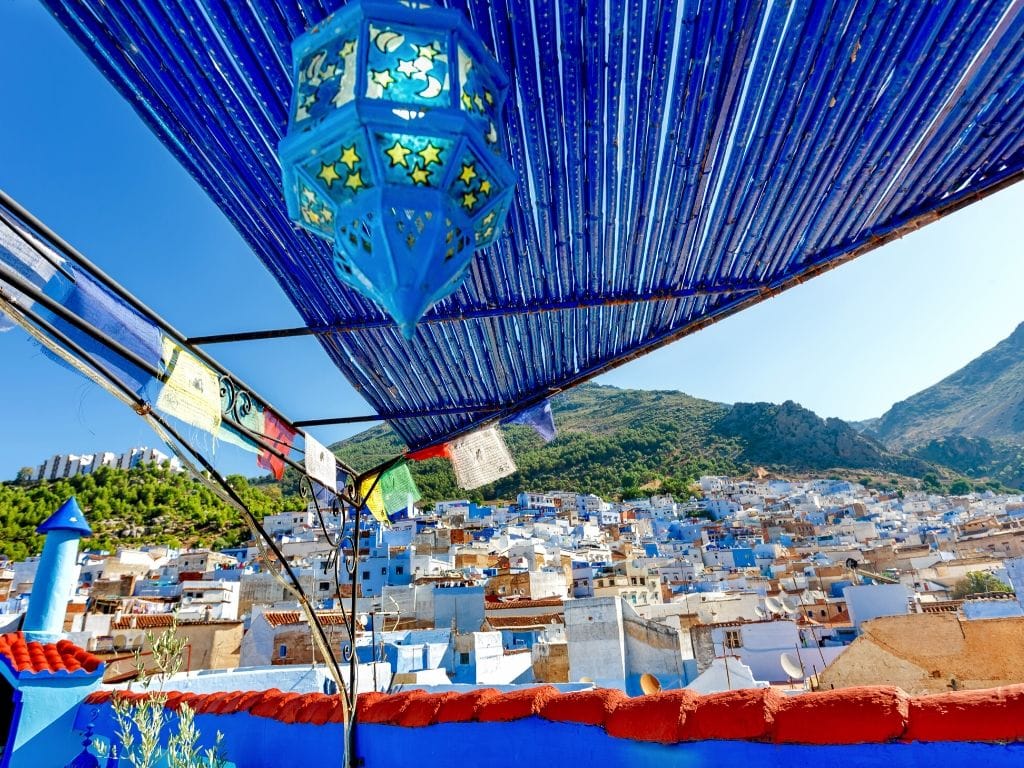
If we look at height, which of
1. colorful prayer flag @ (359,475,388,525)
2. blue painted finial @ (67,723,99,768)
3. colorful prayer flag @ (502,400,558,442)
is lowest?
blue painted finial @ (67,723,99,768)

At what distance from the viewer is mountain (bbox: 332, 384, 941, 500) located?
10319 centimetres

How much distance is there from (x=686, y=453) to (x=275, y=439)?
378 ft

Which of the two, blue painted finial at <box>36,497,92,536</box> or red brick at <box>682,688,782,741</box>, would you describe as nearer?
red brick at <box>682,688,782,741</box>

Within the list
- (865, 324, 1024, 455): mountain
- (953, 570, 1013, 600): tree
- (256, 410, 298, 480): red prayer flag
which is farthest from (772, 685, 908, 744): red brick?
(865, 324, 1024, 455): mountain

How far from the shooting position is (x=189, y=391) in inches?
121

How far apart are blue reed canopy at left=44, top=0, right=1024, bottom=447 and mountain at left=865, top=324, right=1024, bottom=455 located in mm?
152007

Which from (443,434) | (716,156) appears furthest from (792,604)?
(716,156)

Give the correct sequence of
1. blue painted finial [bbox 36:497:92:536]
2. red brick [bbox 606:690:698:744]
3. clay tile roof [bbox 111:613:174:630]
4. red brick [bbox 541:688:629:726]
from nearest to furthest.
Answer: red brick [bbox 606:690:698:744] → red brick [bbox 541:688:629:726] → blue painted finial [bbox 36:497:92:536] → clay tile roof [bbox 111:613:174:630]

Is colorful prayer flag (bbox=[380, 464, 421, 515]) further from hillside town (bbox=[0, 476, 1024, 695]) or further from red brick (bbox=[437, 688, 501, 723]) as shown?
red brick (bbox=[437, 688, 501, 723])

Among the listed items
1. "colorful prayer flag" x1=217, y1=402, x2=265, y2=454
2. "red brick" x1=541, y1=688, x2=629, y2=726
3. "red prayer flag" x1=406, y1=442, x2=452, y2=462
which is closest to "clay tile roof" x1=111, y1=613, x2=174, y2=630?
"red prayer flag" x1=406, y1=442, x2=452, y2=462

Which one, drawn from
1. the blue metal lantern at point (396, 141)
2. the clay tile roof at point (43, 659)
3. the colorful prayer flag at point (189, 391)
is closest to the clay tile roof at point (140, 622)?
the clay tile roof at point (43, 659)

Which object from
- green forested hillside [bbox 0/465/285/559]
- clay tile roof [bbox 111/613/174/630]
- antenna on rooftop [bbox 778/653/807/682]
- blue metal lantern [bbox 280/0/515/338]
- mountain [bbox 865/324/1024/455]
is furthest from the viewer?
mountain [bbox 865/324/1024/455]

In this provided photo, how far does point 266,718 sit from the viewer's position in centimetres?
429

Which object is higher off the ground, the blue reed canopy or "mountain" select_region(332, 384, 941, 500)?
"mountain" select_region(332, 384, 941, 500)
